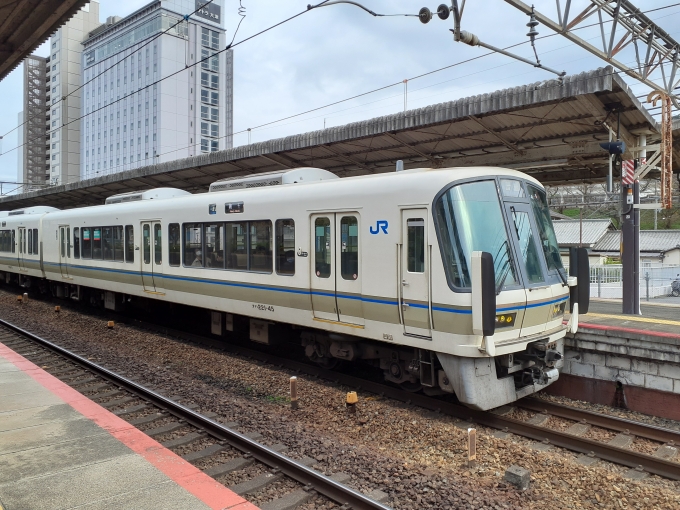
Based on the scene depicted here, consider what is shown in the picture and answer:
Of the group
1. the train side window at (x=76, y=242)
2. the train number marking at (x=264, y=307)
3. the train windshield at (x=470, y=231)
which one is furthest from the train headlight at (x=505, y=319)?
the train side window at (x=76, y=242)

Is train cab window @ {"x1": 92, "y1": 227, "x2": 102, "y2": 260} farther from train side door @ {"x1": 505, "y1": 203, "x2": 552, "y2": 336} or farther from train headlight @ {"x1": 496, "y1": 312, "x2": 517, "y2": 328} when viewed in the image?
train headlight @ {"x1": 496, "y1": 312, "x2": 517, "y2": 328}

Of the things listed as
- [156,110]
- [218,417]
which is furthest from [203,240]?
[156,110]

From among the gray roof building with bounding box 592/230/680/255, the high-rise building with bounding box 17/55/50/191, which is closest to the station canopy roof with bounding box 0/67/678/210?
the gray roof building with bounding box 592/230/680/255

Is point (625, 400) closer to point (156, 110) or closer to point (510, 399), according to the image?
point (510, 399)

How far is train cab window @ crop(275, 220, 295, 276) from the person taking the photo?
882 centimetres

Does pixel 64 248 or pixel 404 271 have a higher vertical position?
pixel 64 248

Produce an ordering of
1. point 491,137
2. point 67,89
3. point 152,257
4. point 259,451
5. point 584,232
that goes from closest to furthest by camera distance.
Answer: point 259,451
point 491,137
point 152,257
point 584,232
point 67,89

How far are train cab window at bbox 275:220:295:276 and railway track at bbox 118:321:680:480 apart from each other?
73.0 inches

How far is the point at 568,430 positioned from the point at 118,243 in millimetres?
11101

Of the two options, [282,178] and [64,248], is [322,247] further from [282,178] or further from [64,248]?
[64,248]

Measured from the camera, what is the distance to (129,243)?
1336cm

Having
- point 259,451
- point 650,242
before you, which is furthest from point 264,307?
point 650,242

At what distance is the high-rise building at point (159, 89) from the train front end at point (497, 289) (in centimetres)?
6597

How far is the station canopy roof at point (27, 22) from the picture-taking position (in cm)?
709
